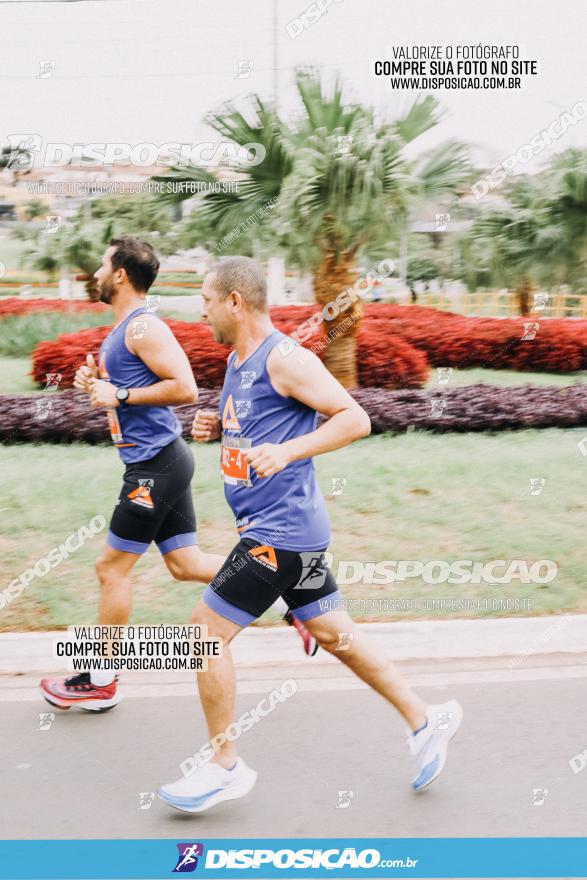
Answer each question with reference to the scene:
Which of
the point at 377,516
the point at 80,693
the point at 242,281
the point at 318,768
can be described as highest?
the point at 242,281

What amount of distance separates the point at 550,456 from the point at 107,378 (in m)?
4.59

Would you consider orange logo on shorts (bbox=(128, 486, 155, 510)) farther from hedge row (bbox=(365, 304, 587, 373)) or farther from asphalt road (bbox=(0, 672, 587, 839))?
hedge row (bbox=(365, 304, 587, 373))

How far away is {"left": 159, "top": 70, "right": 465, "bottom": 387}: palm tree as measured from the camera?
8539 millimetres

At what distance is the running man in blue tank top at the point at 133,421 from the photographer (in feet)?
13.3

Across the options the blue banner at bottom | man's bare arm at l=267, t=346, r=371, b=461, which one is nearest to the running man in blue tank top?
man's bare arm at l=267, t=346, r=371, b=461

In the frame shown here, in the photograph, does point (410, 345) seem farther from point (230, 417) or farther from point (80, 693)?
point (230, 417)

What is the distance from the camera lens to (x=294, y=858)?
319 cm

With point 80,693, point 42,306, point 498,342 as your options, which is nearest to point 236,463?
point 80,693

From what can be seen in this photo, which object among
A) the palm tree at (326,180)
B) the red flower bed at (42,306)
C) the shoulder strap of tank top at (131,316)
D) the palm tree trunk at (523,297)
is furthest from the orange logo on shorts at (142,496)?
the palm tree trunk at (523,297)

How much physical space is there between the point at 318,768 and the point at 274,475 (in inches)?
44.8

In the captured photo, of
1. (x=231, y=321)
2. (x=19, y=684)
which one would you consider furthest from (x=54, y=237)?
(x=231, y=321)

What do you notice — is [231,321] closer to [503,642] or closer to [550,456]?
[503,642]

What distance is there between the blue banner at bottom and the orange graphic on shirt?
51.1 inches

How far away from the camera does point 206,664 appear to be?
3.38m
